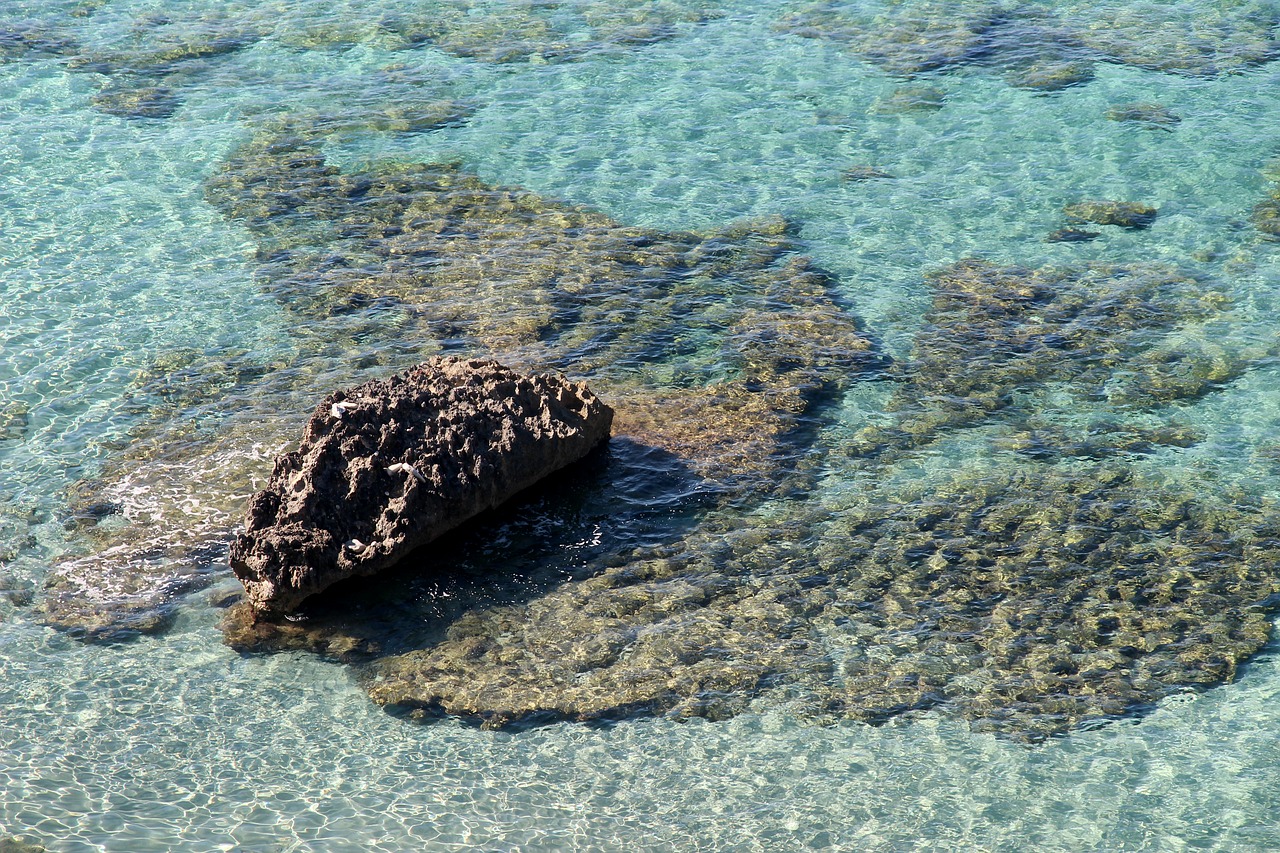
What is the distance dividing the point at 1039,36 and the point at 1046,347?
22.2 ft

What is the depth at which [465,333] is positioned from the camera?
9.22 meters

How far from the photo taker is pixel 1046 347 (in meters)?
9.08

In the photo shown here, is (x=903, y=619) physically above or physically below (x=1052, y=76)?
below

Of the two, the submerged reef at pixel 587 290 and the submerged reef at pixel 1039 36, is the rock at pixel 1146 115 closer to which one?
the submerged reef at pixel 1039 36

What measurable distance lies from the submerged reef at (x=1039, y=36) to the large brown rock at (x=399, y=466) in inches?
320

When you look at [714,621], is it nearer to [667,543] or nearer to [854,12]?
[667,543]

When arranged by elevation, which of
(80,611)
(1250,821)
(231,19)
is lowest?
(1250,821)

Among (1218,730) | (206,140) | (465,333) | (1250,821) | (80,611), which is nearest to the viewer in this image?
(1250,821)

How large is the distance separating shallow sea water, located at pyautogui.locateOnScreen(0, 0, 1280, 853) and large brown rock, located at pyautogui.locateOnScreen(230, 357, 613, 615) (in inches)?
20.6

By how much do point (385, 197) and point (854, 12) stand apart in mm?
7013

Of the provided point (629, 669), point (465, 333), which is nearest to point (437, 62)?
point (465, 333)

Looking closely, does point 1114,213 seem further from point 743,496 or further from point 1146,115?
point 743,496

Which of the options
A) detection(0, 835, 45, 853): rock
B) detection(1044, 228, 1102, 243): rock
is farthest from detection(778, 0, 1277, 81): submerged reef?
detection(0, 835, 45, 853): rock

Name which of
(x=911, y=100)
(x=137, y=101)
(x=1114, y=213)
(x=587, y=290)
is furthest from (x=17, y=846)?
(x=911, y=100)
